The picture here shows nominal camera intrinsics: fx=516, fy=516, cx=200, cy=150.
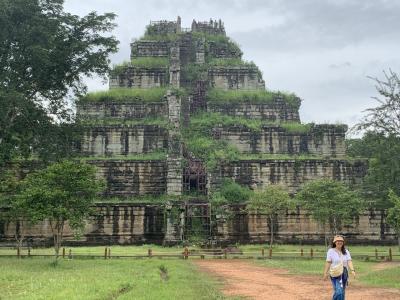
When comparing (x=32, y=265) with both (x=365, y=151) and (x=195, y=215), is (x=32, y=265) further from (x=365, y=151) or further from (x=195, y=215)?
(x=365, y=151)

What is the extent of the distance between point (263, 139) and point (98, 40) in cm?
1702

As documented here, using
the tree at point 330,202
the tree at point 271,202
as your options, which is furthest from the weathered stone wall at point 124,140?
the tree at point 330,202

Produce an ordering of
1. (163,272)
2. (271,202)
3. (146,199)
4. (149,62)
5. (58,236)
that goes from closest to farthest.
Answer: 1. (163,272)
2. (58,236)
3. (271,202)
4. (146,199)
5. (149,62)

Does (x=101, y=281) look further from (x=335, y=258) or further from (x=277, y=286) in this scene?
(x=335, y=258)

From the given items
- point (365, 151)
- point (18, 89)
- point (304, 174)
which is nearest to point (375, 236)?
point (304, 174)

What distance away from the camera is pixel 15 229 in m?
33.2

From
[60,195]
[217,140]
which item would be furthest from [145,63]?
[60,195]

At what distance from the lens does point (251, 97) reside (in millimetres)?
43250

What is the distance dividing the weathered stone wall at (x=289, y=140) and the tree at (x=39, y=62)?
1494cm

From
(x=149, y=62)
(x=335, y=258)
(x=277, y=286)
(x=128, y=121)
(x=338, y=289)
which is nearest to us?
(x=338, y=289)

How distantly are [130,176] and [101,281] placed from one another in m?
19.9

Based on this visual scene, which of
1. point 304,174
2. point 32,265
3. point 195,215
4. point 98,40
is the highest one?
point 98,40

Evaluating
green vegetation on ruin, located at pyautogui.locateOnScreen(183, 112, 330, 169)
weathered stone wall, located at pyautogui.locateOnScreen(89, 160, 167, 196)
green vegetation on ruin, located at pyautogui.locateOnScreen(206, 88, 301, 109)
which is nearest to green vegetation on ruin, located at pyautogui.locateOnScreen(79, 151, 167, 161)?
weathered stone wall, located at pyautogui.locateOnScreen(89, 160, 167, 196)

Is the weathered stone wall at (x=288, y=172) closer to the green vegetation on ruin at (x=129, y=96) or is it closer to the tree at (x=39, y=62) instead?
the green vegetation on ruin at (x=129, y=96)
